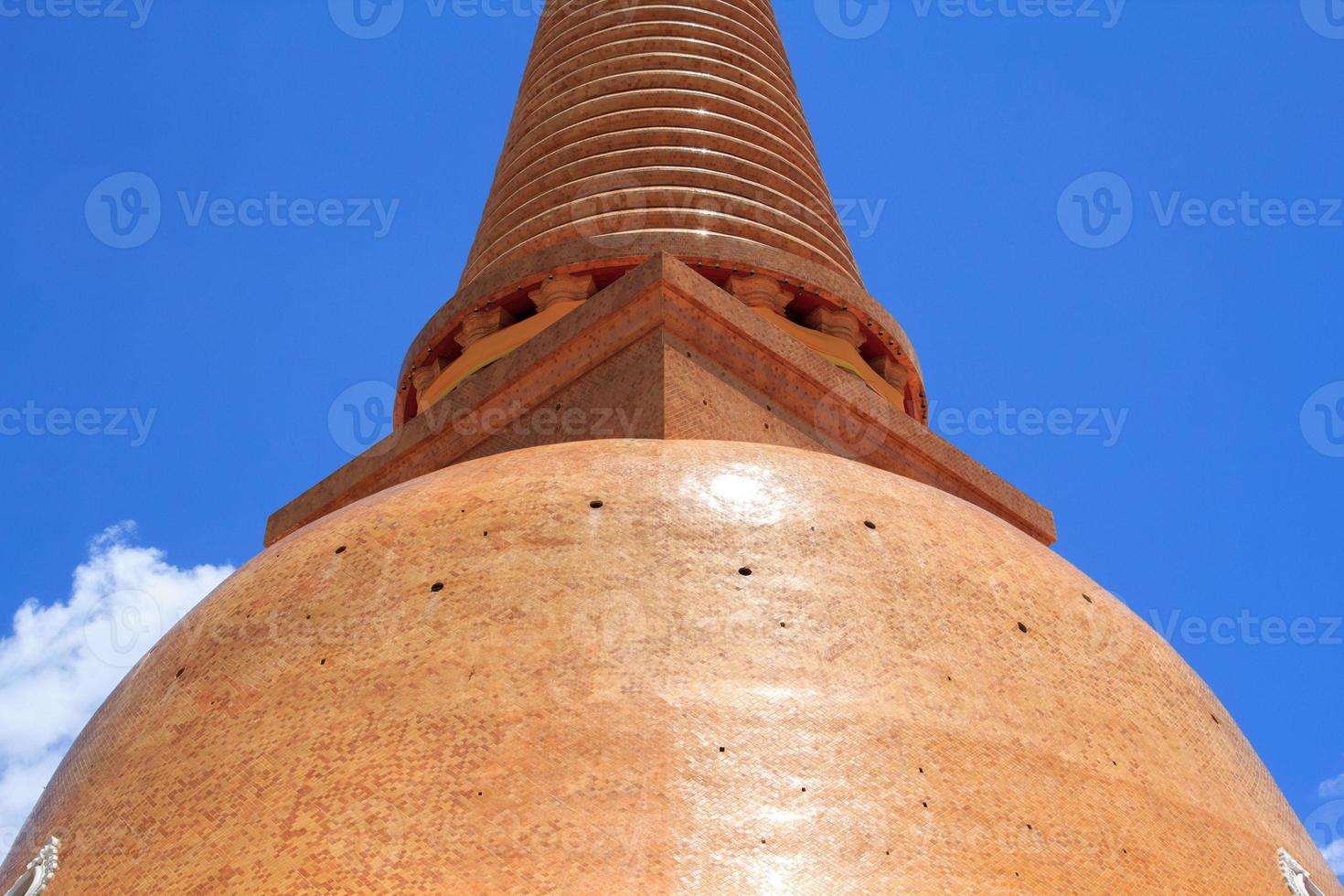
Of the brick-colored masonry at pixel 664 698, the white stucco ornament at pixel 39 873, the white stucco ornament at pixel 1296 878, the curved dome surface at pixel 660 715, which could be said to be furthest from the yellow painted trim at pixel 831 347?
the white stucco ornament at pixel 39 873

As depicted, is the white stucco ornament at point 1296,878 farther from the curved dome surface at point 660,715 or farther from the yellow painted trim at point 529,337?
the yellow painted trim at point 529,337

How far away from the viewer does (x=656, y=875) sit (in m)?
4.16

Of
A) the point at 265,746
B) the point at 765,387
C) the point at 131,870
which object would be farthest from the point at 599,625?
the point at 765,387

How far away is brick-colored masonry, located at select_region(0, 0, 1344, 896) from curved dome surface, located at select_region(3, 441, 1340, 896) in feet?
0.04

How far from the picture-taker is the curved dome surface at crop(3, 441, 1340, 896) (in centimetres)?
439

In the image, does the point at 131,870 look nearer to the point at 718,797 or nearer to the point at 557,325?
the point at 718,797

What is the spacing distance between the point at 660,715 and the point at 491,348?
469 cm

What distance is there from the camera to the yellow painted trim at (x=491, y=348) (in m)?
8.77

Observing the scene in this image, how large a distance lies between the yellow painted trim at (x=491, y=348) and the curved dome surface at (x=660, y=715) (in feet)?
8.53

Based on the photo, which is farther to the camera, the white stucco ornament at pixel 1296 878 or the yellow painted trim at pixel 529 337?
the yellow painted trim at pixel 529 337

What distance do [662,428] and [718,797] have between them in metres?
2.59

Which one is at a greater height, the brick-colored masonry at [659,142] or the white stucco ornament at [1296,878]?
the brick-colored masonry at [659,142]

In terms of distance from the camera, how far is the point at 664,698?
4.75m

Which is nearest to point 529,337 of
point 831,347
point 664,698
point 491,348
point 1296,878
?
point 491,348
